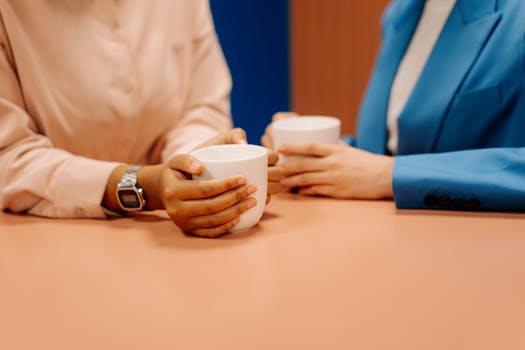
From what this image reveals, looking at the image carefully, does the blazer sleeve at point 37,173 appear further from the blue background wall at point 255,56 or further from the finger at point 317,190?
the blue background wall at point 255,56

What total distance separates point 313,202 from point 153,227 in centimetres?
30

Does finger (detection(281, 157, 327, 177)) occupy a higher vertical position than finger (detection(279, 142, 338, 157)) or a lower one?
lower

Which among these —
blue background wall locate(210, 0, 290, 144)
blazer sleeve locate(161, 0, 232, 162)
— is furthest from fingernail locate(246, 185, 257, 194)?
blue background wall locate(210, 0, 290, 144)

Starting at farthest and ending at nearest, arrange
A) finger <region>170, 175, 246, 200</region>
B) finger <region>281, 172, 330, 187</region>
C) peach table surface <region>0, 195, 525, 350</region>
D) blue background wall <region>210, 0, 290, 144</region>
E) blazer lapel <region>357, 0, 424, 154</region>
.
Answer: blue background wall <region>210, 0, 290, 144</region>
blazer lapel <region>357, 0, 424, 154</region>
finger <region>281, 172, 330, 187</region>
finger <region>170, 175, 246, 200</region>
peach table surface <region>0, 195, 525, 350</region>

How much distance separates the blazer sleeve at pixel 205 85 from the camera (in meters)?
1.30

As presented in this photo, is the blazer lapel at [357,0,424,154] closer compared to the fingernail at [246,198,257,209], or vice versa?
the fingernail at [246,198,257,209]

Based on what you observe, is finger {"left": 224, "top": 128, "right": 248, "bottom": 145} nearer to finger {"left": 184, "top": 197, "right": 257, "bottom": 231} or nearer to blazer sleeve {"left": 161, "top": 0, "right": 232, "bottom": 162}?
finger {"left": 184, "top": 197, "right": 257, "bottom": 231}

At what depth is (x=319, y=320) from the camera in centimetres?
62

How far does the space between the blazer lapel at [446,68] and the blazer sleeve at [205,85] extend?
430mm

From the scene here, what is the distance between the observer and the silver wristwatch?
95 centimetres

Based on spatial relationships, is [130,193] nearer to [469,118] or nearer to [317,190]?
[317,190]

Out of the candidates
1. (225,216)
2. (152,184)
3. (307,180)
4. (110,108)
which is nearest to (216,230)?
(225,216)

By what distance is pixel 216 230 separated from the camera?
87 centimetres

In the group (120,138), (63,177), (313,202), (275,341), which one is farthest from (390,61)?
(275,341)
